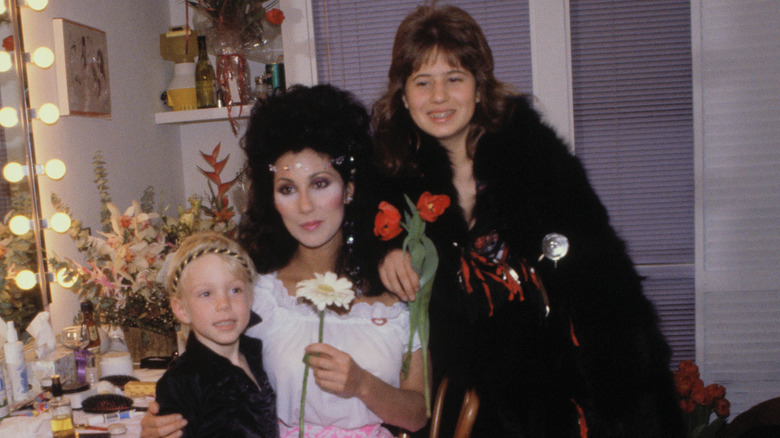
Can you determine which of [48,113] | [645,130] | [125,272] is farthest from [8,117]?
[645,130]

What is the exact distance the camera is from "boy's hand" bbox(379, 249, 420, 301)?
122 centimetres

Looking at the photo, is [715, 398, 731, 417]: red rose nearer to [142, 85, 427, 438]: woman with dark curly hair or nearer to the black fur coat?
the black fur coat

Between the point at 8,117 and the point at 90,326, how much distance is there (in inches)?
24.1

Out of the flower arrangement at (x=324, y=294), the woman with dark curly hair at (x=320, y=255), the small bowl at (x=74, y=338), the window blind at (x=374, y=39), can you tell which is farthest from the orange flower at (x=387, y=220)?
the window blind at (x=374, y=39)

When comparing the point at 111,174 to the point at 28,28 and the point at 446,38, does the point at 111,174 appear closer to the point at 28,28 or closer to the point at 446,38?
the point at 28,28

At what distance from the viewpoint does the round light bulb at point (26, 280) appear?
1685 mm

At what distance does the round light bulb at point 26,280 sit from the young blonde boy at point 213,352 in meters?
0.71

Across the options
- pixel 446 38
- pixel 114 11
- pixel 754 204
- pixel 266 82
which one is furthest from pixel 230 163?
pixel 754 204

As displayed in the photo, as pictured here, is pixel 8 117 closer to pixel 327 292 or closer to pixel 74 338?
pixel 74 338

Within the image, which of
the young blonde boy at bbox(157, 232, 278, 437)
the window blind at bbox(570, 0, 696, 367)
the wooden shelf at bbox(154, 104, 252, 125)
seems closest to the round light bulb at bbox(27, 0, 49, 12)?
the wooden shelf at bbox(154, 104, 252, 125)

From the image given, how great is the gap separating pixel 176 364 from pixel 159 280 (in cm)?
58

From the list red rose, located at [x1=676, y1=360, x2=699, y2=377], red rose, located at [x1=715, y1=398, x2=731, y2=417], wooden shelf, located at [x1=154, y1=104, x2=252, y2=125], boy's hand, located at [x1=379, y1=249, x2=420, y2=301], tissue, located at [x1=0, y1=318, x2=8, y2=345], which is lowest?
red rose, located at [x1=715, y1=398, x2=731, y2=417]

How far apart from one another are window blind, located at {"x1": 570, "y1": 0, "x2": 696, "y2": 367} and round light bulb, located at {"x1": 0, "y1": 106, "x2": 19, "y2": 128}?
6.28ft

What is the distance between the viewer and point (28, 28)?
5.77 ft
